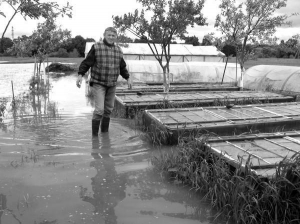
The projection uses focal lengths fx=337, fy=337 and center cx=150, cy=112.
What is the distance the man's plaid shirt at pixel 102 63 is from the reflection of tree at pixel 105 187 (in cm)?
141

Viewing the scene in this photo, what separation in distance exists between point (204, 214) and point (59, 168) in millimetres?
2109

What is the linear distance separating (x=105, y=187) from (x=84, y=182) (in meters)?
0.29

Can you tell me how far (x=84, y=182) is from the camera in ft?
13.3

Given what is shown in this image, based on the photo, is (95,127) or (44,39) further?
(44,39)

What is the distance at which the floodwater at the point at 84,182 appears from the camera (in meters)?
3.29

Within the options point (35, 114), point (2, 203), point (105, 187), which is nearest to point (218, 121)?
point (105, 187)

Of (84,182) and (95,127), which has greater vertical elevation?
(95,127)

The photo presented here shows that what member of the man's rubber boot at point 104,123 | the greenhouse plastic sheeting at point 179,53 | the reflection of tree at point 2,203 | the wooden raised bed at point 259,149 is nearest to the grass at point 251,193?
the wooden raised bed at point 259,149

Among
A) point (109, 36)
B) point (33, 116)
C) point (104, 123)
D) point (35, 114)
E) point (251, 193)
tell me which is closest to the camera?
point (251, 193)

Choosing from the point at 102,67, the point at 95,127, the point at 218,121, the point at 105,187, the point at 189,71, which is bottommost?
the point at 105,187

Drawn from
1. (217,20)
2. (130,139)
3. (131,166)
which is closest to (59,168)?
(131,166)

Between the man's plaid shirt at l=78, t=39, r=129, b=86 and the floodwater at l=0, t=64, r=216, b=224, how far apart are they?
3.52 ft

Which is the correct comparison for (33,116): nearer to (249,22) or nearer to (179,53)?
(249,22)

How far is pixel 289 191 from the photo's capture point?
3.13m
